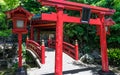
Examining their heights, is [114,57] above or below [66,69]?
above

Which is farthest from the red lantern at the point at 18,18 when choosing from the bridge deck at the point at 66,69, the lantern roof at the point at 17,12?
the bridge deck at the point at 66,69

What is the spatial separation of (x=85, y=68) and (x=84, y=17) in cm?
400

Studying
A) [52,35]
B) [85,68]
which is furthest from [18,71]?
[52,35]

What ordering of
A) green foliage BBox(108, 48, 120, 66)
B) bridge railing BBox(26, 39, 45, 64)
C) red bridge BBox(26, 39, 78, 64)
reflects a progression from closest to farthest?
green foliage BBox(108, 48, 120, 66) < bridge railing BBox(26, 39, 45, 64) < red bridge BBox(26, 39, 78, 64)

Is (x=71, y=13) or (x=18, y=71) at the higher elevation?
(x=71, y=13)

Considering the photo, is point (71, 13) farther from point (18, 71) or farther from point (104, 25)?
point (18, 71)

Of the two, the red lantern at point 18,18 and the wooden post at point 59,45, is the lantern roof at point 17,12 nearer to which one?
the red lantern at point 18,18

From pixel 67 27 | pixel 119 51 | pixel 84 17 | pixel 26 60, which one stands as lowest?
pixel 26 60

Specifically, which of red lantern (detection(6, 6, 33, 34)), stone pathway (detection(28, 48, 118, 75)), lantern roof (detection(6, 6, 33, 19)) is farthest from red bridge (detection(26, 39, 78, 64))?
lantern roof (detection(6, 6, 33, 19))

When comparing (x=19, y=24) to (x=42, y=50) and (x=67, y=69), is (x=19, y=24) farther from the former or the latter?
(x=67, y=69)

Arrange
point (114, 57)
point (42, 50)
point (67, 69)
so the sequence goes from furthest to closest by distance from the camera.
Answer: point (42, 50) < point (114, 57) < point (67, 69)

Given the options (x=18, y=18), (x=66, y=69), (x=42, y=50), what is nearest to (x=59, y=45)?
(x=18, y=18)

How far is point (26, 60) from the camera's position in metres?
16.3

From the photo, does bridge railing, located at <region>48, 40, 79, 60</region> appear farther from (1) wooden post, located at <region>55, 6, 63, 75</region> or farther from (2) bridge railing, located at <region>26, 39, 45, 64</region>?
(1) wooden post, located at <region>55, 6, 63, 75</region>
